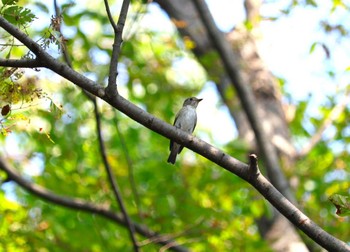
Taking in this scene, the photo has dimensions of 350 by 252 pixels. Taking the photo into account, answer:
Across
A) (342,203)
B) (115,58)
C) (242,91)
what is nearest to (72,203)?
(242,91)

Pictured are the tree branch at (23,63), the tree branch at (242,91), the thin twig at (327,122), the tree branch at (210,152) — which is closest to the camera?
the tree branch at (23,63)

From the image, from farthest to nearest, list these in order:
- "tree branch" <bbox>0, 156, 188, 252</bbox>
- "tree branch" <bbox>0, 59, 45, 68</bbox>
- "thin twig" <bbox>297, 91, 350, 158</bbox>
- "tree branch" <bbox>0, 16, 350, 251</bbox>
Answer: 1. "thin twig" <bbox>297, 91, 350, 158</bbox>
2. "tree branch" <bbox>0, 156, 188, 252</bbox>
3. "tree branch" <bbox>0, 16, 350, 251</bbox>
4. "tree branch" <bbox>0, 59, 45, 68</bbox>

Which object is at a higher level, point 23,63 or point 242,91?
point 242,91

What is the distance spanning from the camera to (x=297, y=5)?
20.3 feet

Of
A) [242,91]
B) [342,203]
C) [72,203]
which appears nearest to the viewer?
[342,203]

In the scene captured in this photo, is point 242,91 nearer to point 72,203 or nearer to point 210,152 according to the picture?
point 72,203

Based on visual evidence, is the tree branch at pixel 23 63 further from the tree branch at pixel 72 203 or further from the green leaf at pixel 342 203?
the tree branch at pixel 72 203

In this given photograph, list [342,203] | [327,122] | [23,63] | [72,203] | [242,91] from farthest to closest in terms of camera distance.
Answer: [327,122] → [242,91] → [72,203] → [342,203] → [23,63]

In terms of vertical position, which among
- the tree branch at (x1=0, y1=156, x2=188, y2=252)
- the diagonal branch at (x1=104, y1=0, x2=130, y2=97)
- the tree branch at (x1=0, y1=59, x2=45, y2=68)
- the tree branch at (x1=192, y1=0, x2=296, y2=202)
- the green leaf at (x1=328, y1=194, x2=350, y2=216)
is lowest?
the green leaf at (x1=328, y1=194, x2=350, y2=216)

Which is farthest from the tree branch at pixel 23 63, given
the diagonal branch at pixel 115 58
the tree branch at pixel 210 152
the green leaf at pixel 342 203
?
the green leaf at pixel 342 203

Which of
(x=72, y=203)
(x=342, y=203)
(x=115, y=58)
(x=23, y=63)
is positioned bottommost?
(x=342, y=203)

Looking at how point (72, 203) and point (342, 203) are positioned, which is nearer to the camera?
point (342, 203)

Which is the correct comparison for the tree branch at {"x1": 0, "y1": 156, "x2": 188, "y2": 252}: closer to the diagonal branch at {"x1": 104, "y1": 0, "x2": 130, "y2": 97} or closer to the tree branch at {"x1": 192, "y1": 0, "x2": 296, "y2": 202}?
the tree branch at {"x1": 192, "y1": 0, "x2": 296, "y2": 202}

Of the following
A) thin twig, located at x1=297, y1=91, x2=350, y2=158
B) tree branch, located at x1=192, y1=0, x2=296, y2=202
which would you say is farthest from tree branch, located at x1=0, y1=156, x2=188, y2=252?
thin twig, located at x1=297, y1=91, x2=350, y2=158
